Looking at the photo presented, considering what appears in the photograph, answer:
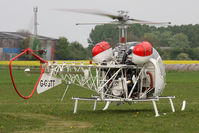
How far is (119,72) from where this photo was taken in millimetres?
19250

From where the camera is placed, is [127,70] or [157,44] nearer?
[127,70]

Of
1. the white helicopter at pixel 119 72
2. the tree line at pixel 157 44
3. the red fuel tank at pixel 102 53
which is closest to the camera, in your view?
the white helicopter at pixel 119 72

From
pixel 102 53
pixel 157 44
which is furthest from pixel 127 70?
pixel 157 44

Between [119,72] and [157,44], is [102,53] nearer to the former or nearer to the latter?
[119,72]

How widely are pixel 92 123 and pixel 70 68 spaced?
2809 mm

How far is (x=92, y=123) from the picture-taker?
16594 mm

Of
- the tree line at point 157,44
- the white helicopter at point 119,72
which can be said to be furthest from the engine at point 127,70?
the tree line at point 157,44

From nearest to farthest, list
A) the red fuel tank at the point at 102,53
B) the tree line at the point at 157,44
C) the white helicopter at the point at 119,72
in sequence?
1. the white helicopter at the point at 119,72
2. the red fuel tank at the point at 102,53
3. the tree line at the point at 157,44

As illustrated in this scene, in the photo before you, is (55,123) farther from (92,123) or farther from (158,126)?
(158,126)

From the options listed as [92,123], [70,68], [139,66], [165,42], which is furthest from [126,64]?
[165,42]

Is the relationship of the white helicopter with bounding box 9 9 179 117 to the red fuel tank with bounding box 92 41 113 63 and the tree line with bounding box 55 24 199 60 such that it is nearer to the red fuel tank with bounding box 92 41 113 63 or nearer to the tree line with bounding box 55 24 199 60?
the red fuel tank with bounding box 92 41 113 63

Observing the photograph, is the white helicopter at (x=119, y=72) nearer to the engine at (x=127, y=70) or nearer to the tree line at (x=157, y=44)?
the engine at (x=127, y=70)

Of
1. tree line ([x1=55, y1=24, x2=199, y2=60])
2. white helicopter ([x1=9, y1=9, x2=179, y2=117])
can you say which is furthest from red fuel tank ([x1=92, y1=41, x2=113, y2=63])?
tree line ([x1=55, y1=24, x2=199, y2=60])

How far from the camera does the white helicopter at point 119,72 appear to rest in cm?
1847
